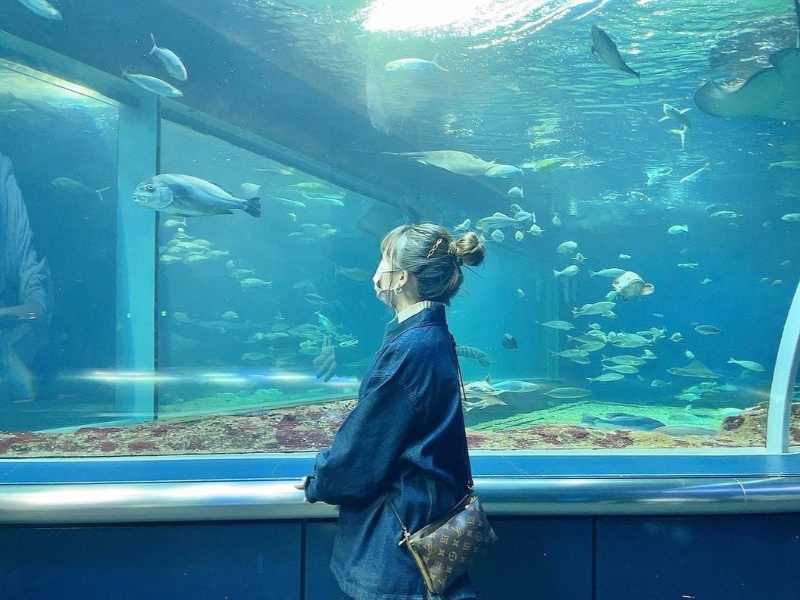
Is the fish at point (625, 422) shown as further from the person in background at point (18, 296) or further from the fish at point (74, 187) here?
the fish at point (74, 187)

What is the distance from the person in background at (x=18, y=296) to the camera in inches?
181

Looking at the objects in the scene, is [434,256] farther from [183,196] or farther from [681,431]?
[681,431]

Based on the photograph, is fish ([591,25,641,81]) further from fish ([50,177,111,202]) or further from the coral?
fish ([50,177,111,202])

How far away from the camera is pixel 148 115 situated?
5.66m

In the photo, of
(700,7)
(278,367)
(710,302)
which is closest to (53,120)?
(278,367)

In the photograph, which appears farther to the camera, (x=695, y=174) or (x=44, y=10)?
(x=695, y=174)

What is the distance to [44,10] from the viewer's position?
14.9 feet

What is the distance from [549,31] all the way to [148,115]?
6.39 meters

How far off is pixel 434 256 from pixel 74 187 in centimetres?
691

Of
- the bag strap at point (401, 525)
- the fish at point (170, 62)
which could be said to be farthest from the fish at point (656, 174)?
the bag strap at point (401, 525)

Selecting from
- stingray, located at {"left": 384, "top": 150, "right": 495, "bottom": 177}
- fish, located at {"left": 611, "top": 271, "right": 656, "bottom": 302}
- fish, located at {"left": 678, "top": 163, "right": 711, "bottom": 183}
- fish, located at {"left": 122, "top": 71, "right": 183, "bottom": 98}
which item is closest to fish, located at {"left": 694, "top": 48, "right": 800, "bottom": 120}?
fish, located at {"left": 678, "top": 163, "right": 711, "bottom": 183}

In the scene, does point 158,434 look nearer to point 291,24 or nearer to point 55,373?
point 55,373

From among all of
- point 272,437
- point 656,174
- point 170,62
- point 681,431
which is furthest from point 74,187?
point 656,174

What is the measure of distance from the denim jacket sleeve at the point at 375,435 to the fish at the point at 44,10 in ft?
17.4
